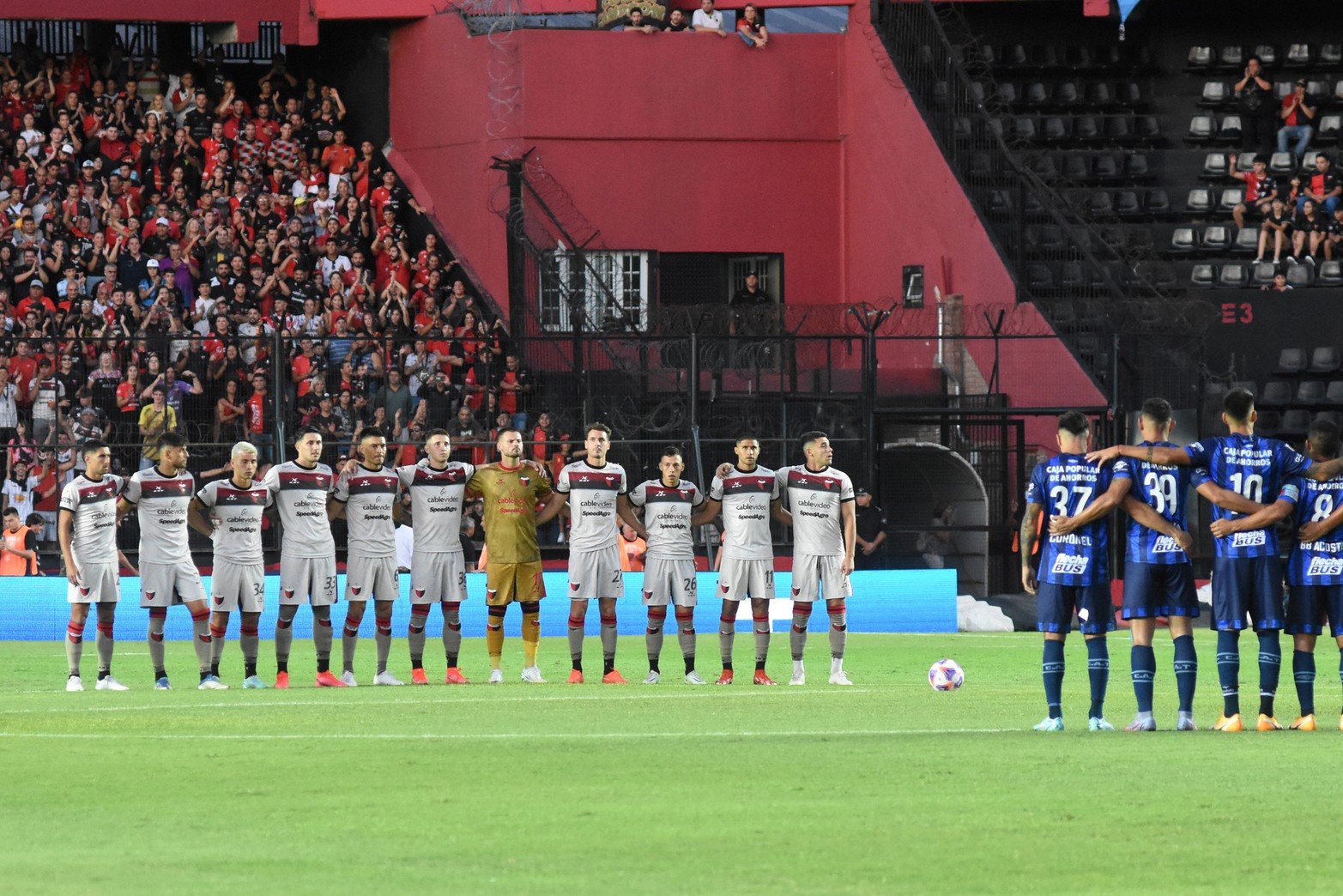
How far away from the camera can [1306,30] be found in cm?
3481

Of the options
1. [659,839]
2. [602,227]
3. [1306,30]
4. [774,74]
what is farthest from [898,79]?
[659,839]

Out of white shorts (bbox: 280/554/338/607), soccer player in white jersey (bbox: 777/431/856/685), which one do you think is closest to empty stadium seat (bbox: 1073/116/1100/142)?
soccer player in white jersey (bbox: 777/431/856/685)

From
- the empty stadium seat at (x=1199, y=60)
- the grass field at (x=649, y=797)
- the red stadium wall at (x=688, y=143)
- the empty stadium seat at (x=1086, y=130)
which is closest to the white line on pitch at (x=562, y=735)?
the grass field at (x=649, y=797)

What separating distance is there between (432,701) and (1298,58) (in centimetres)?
2347

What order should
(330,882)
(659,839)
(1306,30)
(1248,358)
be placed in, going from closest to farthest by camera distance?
(330,882), (659,839), (1248,358), (1306,30)

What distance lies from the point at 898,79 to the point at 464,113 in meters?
6.91

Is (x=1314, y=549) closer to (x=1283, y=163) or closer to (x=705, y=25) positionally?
(x=1283, y=163)

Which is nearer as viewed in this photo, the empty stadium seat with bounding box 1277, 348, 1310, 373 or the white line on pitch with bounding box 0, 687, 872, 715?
the white line on pitch with bounding box 0, 687, 872, 715

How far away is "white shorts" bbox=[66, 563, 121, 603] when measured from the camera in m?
17.2

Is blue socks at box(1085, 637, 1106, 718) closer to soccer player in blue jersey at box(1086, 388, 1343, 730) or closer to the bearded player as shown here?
soccer player in blue jersey at box(1086, 388, 1343, 730)

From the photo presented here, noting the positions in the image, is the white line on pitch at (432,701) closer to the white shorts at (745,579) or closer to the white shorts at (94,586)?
the white shorts at (745,579)

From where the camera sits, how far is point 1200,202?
3259 cm

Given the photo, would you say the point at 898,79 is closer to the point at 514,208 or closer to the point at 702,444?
the point at 514,208

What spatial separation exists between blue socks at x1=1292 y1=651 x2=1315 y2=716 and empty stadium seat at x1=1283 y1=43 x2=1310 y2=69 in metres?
23.1
